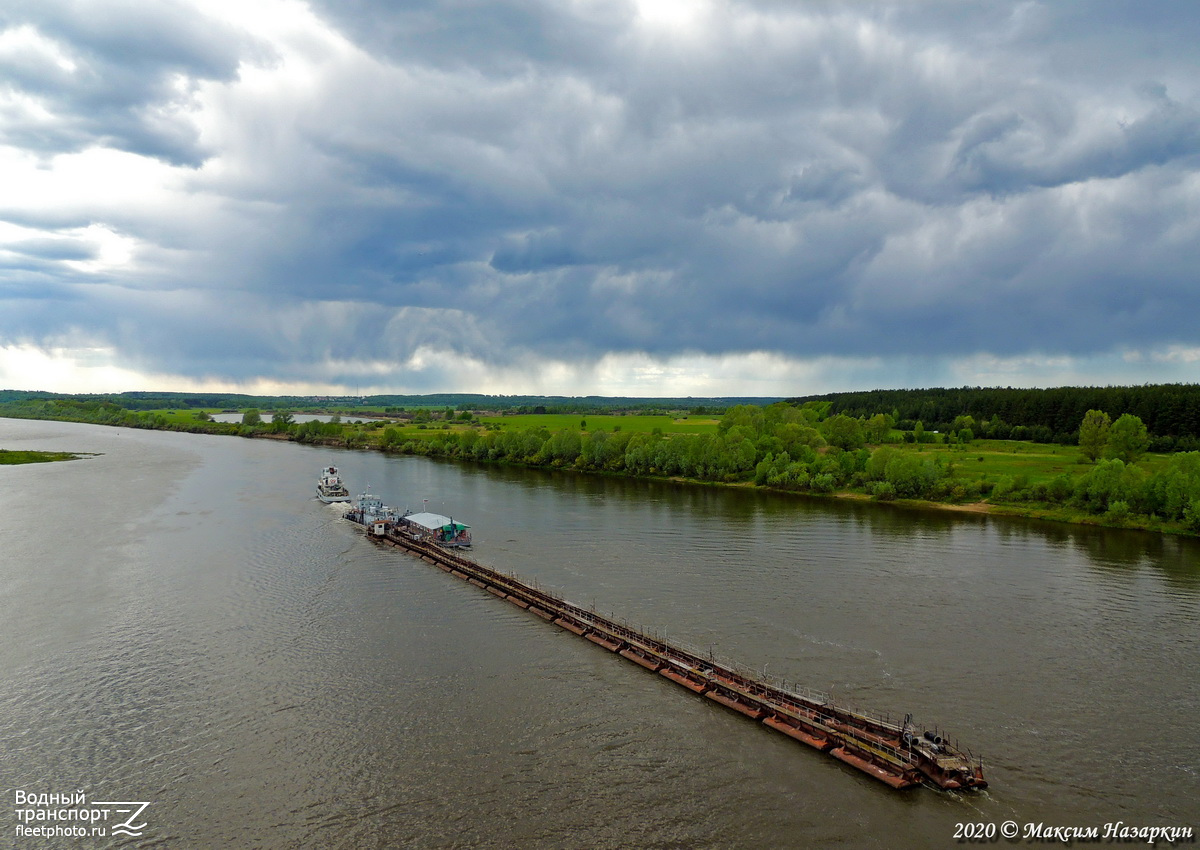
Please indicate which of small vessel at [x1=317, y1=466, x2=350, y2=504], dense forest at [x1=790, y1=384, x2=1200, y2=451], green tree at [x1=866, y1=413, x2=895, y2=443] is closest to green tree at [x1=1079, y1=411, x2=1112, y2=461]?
dense forest at [x1=790, y1=384, x2=1200, y2=451]

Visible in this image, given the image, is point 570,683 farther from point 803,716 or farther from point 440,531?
point 440,531

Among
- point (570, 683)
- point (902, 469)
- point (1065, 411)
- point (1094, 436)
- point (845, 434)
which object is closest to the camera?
point (570, 683)

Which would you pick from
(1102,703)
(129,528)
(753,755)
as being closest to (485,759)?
(753,755)

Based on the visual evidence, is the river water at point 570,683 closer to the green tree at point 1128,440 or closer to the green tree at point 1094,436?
the green tree at point 1128,440

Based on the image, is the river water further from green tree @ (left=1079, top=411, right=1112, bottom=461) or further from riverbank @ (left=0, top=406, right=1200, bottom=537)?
green tree @ (left=1079, top=411, right=1112, bottom=461)

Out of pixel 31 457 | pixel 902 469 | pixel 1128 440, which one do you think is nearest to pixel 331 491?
pixel 31 457

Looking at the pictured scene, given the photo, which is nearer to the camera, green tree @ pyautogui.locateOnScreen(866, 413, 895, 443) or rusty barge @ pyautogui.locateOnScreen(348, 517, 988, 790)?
rusty barge @ pyautogui.locateOnScreen(348, 517, 988, 790)

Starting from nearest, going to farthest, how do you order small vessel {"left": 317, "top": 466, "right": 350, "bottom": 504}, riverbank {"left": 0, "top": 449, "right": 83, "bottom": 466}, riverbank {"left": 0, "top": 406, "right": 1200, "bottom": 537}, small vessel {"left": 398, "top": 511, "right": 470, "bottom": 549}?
small vessel {"left": 398, "top": 511, "right": 470, "bottom": 549}, riverbank {"left": 0, "top": 406, "right": 1200, "bottom": 537}, small vessel {"left": 317, "top": 466, "right": 350, "bottom": 504}, riverbank {"left": 0, "top": 449, "right": 83, "bottom": 466}
